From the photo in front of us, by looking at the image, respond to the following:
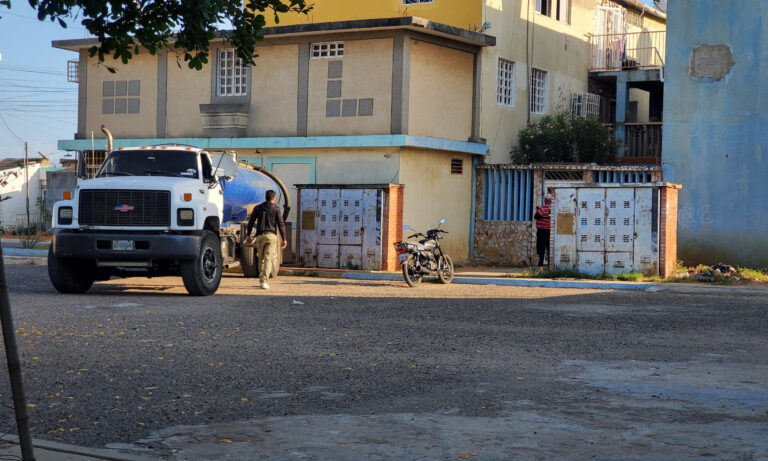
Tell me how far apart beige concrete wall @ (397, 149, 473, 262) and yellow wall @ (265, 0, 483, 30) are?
3845 millimetres

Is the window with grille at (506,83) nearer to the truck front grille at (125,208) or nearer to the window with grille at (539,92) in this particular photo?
the window with grille at (539,92)

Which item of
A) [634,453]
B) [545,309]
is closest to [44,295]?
[545,309]

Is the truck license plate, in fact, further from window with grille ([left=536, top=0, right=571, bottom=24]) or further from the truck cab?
window with grille ([left=536, top=0, right=571, bottom=24])

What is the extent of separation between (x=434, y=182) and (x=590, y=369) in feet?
56.3

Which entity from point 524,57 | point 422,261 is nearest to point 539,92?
point 524,57

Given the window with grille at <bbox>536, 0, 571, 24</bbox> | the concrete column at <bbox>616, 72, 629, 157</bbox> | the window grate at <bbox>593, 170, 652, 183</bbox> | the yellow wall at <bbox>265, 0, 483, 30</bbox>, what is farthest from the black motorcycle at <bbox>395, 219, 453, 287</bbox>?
the concrete column at <bbox>616, 72, 629, 157</bbox>

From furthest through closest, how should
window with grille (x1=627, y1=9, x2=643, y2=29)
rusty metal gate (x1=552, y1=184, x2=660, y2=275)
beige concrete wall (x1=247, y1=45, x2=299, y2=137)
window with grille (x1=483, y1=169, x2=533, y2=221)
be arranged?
window with grille (x1=627, y1=9, x2=643, y2=29)
beige concrete wall (x1=247, y1=45, x2=299, y2=137)
window with grille (x1=483, y1=169, x2=533, y2=221)
rusty metal gate (x1=552, y1=184, x2=660, y2=275)

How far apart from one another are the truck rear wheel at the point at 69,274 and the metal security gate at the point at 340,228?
8.37 meters

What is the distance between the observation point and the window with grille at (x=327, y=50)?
2684 cm

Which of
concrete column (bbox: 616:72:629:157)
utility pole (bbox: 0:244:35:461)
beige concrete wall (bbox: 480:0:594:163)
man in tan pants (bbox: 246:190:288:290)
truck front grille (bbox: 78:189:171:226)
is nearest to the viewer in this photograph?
utility pole (bbox: 0:244:35:461)

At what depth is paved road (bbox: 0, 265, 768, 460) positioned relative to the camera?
6652mm

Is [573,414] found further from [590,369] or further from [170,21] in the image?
[170,21]

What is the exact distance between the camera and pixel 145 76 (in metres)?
30.0

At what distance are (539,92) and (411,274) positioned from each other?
38.4ft
